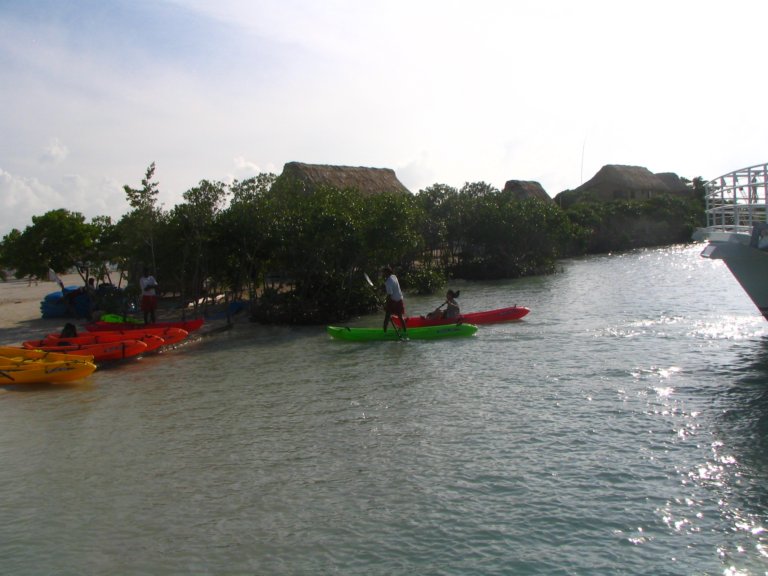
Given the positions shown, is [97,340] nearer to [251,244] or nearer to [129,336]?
[129,336]

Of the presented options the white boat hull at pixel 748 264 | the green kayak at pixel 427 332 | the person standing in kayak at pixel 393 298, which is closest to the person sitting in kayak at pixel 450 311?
the green kayak at pixel 427 332

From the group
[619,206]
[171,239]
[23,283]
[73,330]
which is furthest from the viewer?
[619,206]

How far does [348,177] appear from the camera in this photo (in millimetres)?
35406

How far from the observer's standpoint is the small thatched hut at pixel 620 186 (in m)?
59.4

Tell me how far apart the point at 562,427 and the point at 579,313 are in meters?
11.0

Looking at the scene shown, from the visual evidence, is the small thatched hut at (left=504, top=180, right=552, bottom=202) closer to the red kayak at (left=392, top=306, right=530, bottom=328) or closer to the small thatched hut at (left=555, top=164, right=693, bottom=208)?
the small thatched hut at (left=555, top=164, right=693, bottom=208)

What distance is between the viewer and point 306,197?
2080 centimetres

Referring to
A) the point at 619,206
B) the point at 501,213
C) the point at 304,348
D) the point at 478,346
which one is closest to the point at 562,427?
the point at 478,346

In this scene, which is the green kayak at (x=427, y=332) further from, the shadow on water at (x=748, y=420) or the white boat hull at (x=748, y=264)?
the shadow on water at (x=748, y=420)

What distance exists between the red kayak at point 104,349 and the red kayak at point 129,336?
35cm

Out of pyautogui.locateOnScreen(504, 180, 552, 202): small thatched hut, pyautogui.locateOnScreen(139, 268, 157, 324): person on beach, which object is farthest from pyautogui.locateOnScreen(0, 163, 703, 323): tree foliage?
pyautogui.locateOnScreen(504, 180, 552, 202): small thatched hut

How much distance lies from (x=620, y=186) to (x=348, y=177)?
32554 millimetres

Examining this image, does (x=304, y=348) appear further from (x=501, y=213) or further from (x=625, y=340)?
(x=501, y=213)

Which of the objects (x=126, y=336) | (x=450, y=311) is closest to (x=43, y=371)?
(x=126, y=336)
